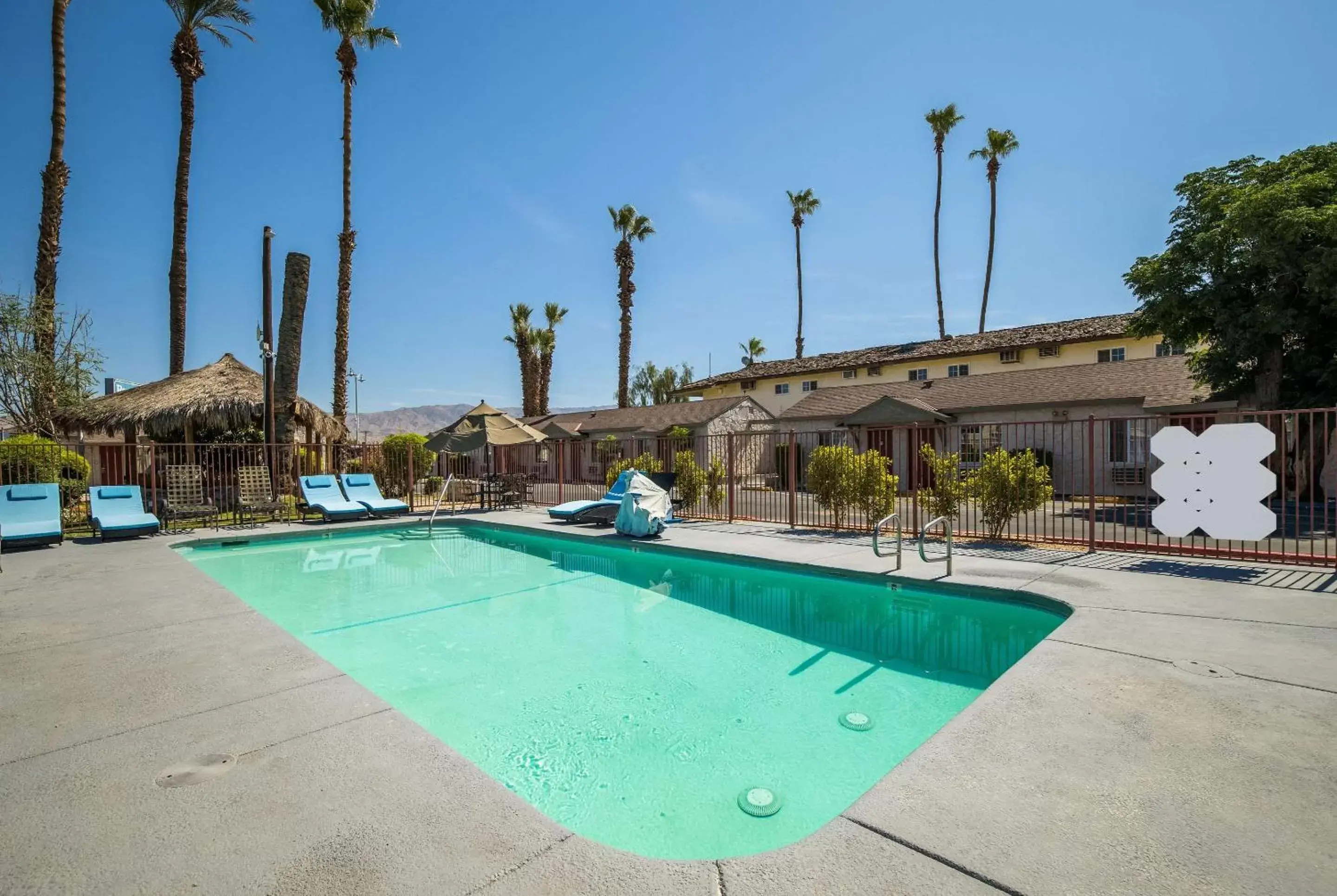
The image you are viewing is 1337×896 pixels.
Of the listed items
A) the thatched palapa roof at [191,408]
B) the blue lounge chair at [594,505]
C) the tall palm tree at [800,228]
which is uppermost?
the tall palm tree at [800,228]

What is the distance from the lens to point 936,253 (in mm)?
40062

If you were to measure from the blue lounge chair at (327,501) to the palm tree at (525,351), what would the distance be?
2787 cm

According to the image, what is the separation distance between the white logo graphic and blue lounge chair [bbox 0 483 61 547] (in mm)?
15745

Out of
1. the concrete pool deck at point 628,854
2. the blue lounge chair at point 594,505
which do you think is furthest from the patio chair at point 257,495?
the concrete pool deck at point 628,854

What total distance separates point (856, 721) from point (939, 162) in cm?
4256

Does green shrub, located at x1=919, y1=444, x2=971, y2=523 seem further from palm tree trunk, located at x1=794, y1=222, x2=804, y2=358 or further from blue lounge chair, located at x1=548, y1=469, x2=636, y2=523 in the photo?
palm tree trunk, located at x1=794, y1=222, x2=804, y2=358

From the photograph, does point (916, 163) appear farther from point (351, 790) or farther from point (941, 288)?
point (351, 790)

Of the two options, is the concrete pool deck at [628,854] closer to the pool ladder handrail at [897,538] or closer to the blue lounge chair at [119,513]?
the pool ladder handrail at [897,538]

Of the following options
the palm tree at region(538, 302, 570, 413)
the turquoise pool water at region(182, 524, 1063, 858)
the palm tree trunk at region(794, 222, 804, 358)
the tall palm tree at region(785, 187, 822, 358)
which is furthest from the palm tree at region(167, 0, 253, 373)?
the palm tree trunk at region(794, 222, 804, 358)

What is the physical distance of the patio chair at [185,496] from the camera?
11867 mm

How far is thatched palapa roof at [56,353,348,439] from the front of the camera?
1691cm

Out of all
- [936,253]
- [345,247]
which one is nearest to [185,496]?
[345,247]

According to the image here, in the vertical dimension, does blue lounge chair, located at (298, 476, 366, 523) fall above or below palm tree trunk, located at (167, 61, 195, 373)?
below

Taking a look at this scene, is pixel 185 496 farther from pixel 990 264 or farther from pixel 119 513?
pixel 990 264
